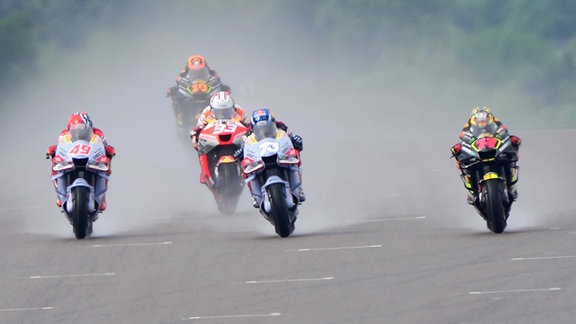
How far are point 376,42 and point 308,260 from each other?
187 feet

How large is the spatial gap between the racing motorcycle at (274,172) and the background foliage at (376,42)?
4799 centimetres

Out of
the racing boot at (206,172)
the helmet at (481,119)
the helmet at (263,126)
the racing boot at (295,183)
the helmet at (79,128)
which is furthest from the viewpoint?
the racing boot at (206,172)

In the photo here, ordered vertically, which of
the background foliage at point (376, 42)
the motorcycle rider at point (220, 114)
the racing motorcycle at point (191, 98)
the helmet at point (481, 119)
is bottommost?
the helmet at point (481, 119)

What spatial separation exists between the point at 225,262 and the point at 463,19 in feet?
187

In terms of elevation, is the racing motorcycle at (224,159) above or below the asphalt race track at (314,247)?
above

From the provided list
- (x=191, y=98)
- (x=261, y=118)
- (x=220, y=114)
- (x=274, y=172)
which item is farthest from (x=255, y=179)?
(x=191, y=98)

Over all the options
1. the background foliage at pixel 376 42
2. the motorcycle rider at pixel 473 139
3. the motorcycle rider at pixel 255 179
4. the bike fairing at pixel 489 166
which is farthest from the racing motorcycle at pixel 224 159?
the background foliage at pixel 376 42

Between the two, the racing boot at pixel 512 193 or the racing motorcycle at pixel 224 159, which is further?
the racing motorcycle at pixel 224 159

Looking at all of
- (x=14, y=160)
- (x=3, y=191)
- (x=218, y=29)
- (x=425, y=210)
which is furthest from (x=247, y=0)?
(x=425, y=210)

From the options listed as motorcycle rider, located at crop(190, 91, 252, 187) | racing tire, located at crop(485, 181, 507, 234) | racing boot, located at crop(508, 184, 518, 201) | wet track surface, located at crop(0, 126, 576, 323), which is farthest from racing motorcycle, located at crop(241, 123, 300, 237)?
motorcycle rider, located at crop(190, 91, 252, 187)

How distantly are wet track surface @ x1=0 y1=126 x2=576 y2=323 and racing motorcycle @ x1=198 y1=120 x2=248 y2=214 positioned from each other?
408 millimetres

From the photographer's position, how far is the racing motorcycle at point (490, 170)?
22094 mm

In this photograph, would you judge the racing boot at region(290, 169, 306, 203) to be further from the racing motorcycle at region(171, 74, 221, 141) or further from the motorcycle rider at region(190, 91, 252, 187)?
the racing motorcycle at region(171, 74, 221, 141)

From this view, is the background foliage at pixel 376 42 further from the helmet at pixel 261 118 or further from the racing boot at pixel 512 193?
the racing boot at pixel 512 193
